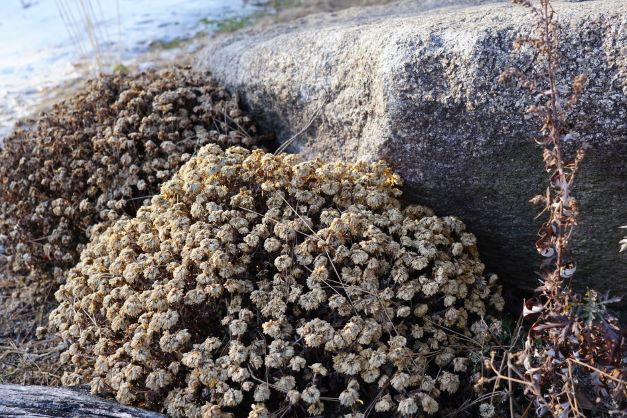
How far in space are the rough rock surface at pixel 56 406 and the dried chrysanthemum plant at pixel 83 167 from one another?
3.59 ft

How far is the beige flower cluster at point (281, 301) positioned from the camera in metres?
2.55

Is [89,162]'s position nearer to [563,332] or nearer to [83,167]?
[83,167]

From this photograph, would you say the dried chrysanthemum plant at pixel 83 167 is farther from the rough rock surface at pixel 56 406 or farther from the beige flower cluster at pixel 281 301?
the rough rock surface at pixel 56 406

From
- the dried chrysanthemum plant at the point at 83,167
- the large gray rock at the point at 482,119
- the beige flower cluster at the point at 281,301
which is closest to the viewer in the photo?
the beige flower cluster at the point at 281,301

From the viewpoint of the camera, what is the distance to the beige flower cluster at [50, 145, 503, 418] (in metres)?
2.55


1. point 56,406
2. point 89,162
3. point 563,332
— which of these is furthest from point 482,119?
point 89,162

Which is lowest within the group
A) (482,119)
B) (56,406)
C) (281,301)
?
(56,406)

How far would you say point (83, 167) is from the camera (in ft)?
13.1

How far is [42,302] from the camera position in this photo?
409 centimetres

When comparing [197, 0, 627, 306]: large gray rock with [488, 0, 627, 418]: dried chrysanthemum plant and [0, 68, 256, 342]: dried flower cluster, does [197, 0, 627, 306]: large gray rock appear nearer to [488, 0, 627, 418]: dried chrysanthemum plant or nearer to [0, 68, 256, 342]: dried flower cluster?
[488, 0, 627, 418]: dried chrysanthemum plant

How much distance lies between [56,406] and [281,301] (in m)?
0.92

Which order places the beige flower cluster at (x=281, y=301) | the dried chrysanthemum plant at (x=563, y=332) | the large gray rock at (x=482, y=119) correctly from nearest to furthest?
the dried chrysanthemum plant at (x=563, y=332), the beige flower cluster at (x=281, y=301), the large gray rock at (x=482, y=119)

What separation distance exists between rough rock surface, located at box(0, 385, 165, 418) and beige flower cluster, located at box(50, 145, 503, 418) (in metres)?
0.06

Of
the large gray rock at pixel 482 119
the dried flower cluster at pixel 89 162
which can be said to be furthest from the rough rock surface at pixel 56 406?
the large gray rock at pixel 482 119
